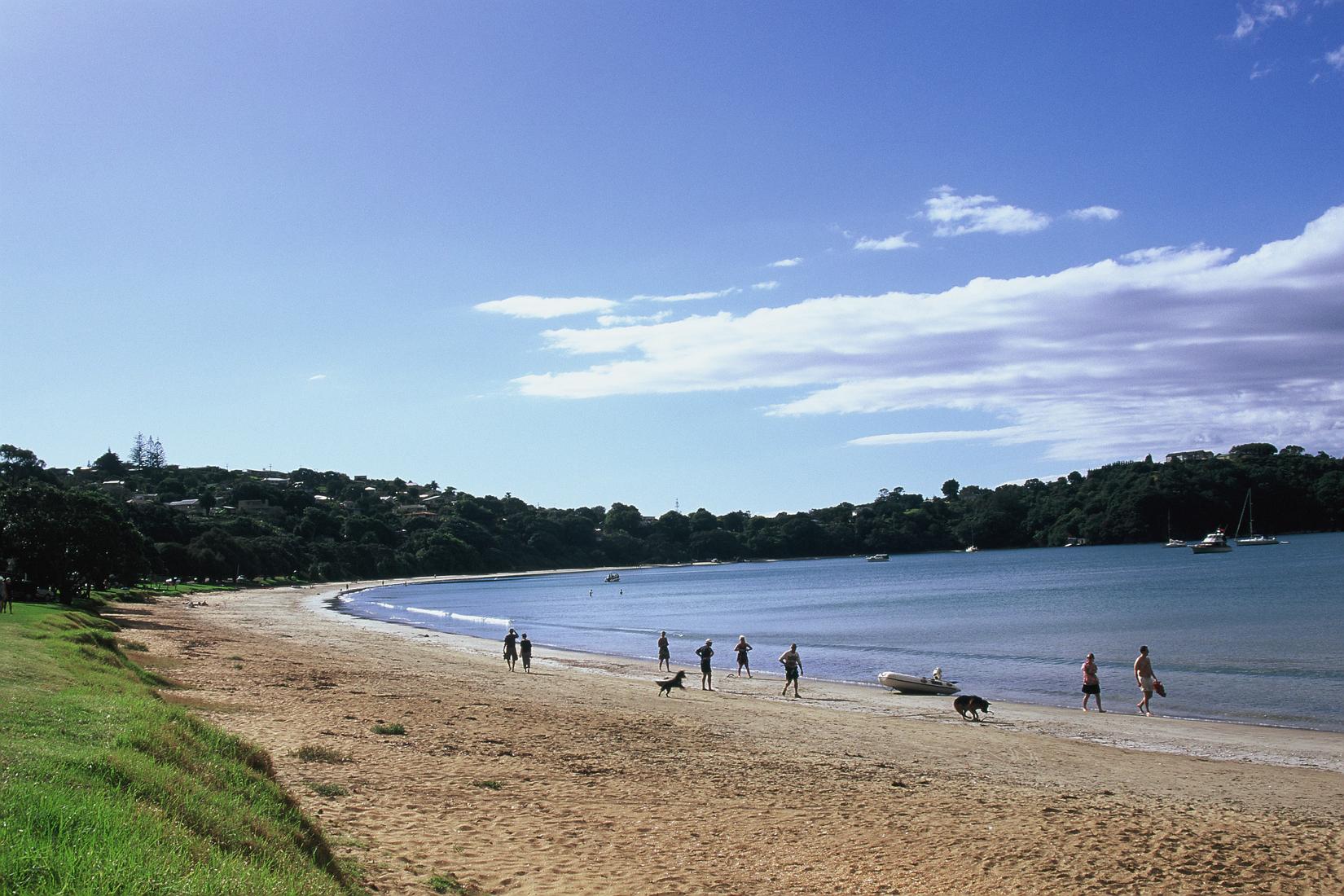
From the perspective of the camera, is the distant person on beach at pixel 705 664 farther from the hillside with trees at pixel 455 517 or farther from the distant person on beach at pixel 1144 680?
the hillside with trees at pixel 455 517

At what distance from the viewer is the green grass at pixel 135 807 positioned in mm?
4848

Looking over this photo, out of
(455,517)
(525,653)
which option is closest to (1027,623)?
(525,653)

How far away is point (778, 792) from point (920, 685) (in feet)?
50.9

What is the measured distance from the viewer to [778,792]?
1312 cm

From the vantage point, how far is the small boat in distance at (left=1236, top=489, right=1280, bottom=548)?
13538 cm

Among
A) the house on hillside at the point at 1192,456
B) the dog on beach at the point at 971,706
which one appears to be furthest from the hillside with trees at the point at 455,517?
the dog on beach at the point at 971,706

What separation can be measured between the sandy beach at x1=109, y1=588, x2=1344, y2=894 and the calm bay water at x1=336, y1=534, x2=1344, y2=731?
5682 mm

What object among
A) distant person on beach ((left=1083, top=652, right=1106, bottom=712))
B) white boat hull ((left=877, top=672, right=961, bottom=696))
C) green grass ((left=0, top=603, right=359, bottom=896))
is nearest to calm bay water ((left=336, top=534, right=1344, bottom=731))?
white boat hull ((left=877, top=672, right=961, bottom=696))

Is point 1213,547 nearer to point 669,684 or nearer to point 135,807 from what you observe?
point 669,684

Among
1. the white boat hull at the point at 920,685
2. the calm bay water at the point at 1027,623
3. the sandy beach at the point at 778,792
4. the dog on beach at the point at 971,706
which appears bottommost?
the calm bay water at the point at 1027,623

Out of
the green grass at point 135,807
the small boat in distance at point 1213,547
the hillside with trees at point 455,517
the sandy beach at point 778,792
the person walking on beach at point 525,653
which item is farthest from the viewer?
the small boat in distance at point 1213,547

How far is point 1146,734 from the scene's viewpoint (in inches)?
792

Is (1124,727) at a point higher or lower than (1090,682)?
lower

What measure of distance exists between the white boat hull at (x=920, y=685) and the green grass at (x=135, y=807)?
66.9ft
